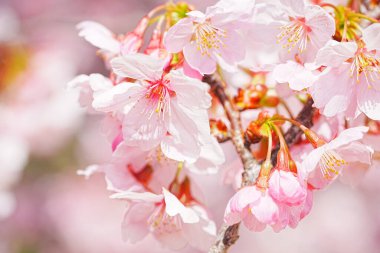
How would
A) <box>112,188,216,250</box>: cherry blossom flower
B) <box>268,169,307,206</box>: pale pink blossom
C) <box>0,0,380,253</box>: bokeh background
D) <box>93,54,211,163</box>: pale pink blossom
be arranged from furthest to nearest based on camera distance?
<box>0,0,380,253</box>: bokeh background, <box>112,188,216,250</box>: cherry blossom flower, <box>93,54,211,163</box>: pale pink blossom, <box>268,169,307,206</box>: pale pink blossom

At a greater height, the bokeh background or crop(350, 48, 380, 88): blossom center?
crop(350, 48, 380, 88): blossom center

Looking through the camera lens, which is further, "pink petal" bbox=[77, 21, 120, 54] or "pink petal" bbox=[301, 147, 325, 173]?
"pink petal" bbox=[77, 21, 120, 54]

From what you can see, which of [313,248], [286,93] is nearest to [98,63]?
[313,248]

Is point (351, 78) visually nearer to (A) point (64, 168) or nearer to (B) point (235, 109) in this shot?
(B) point (235, 109)

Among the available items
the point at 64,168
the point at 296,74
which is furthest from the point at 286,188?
the point at 64,168

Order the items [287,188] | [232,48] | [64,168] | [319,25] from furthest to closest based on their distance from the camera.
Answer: [64,168] < [232,48] < [319,25] < [287,188]

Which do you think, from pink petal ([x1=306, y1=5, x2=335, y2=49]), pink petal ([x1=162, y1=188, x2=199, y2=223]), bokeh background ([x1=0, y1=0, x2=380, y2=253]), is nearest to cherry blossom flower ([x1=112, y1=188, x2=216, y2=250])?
pink petal ([x1=162, y1=188, x2=199, y2=223])

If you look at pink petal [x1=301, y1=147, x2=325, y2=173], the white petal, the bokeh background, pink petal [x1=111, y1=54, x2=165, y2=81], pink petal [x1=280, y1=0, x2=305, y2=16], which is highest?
pink petal [x1=280, y1=0, x2=305, y2=16]

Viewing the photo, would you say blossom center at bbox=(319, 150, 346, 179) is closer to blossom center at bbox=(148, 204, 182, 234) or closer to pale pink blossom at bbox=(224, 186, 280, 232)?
pale pink blossom at bbox=(224, 186, 280, 232)

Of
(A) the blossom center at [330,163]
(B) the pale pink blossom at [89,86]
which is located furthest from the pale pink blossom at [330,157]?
(B) the pale pink blossom at [89,86]
